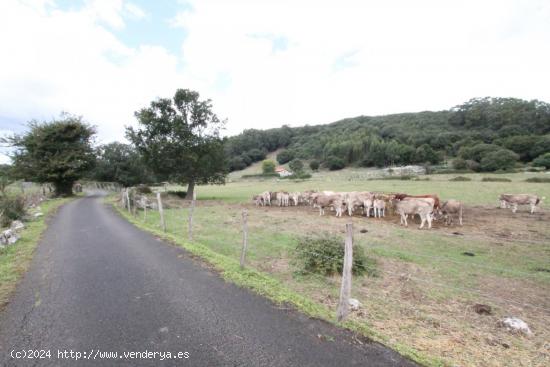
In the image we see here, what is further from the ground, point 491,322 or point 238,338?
point 238,338

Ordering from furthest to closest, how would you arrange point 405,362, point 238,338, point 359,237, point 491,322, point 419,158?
point 419,158
point 359,237
point 491,322
point 238,338
point 405,362

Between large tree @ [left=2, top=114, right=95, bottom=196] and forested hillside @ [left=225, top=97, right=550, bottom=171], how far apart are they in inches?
1303

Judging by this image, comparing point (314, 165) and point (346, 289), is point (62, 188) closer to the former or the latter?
point (346, 289)

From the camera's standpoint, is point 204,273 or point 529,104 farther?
point 529,104

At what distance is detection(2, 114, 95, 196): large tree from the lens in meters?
31.6

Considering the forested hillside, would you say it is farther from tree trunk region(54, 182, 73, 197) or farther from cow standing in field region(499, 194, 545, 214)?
cow standing in field region(499, 194, 545, 214)

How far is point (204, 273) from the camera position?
700cm

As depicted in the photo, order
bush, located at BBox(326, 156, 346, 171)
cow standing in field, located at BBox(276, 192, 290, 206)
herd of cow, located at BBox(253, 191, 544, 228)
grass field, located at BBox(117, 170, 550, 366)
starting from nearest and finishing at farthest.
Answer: grass field, located at BBox(117, 170, 550, 366), herd of cow, located at BBox(253, 191, 544, 228), cow standing in field, located at BBox(276, 192, 290, 206), bush, located at BBox(326, 156, 346, 171)

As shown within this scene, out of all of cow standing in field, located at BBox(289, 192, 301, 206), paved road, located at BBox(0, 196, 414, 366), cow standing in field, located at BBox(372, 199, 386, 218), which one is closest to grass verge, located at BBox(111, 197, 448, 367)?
paved road, located at BBox(0, 196, 414, 366)

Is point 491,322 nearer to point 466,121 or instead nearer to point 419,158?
point 419,158

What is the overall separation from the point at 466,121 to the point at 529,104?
2270 centimetres

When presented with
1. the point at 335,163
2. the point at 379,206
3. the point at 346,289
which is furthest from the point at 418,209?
the point at 335,163

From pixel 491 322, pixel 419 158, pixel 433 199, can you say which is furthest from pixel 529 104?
pixel 491 322

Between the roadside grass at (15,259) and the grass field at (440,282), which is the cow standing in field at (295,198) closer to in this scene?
the grass field at (440,282)
